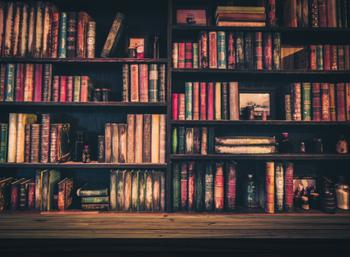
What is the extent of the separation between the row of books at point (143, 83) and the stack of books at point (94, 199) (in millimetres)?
649

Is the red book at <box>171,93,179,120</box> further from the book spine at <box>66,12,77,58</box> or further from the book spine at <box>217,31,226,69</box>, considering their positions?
the book spine at <box>66,12,77,58</box>

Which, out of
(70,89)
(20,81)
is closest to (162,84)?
(70,89)

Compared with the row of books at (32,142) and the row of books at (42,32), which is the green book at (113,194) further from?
the row of books at (42,32)

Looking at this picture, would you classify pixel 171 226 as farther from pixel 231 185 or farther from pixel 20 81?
pixel 20 81

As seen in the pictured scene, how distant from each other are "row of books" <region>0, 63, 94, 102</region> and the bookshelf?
39mm

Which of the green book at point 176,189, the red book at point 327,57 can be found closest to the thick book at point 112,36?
the green book at point 176,189

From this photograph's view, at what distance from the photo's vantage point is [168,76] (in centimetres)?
164

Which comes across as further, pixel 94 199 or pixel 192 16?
pixel 192 16

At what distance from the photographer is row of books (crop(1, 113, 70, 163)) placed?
5.34 feet

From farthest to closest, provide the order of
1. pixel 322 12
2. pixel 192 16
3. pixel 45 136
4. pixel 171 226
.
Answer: pixel 192 16
pixel 322 12
pixel 45 136
pixel 171 226

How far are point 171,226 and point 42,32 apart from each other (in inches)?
58.6
